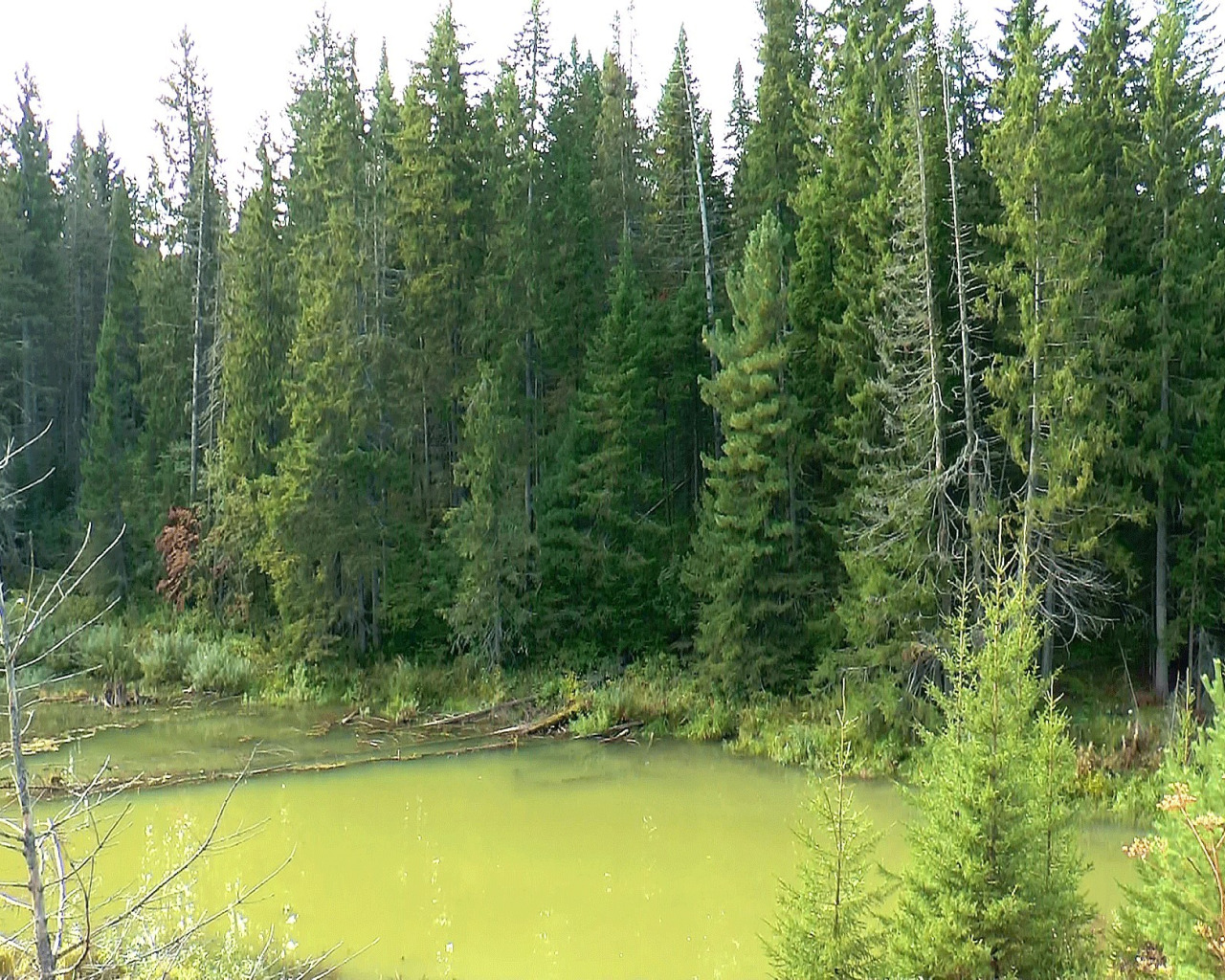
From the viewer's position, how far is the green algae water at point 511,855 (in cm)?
966

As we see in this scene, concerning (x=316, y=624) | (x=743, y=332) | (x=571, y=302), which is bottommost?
(x=316, y=624)

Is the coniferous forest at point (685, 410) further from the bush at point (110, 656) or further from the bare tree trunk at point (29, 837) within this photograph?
the bare tree trunk at point (29, 837)

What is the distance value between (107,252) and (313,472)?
74.2ft

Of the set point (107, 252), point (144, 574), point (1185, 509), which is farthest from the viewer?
point (107, 252)

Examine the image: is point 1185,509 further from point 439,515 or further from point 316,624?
point 316,624

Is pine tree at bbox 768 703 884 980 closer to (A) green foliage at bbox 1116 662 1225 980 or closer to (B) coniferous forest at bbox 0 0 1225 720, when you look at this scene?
(A) green foliage at bbox 1116 662 1225 980

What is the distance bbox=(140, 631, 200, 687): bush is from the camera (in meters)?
22.8

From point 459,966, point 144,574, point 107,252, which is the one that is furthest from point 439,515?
point 107,252

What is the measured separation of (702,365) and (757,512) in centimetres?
668

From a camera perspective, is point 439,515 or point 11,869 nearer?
point 11,869

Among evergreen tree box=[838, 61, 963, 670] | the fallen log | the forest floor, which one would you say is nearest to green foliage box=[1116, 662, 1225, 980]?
the forest floor

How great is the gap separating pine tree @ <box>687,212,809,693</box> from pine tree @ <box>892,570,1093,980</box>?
1216cm

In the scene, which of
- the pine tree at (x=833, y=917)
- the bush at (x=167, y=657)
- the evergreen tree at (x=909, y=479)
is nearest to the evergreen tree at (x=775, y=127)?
the evergreen tree at (x=909, y=479)

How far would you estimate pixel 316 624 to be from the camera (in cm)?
2214
